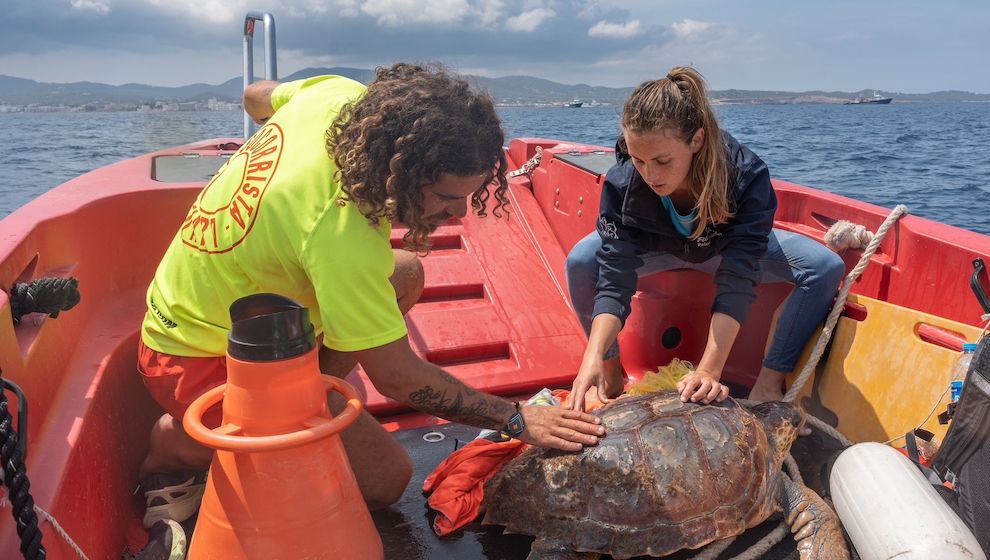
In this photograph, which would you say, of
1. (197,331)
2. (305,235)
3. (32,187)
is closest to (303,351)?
(305,235)

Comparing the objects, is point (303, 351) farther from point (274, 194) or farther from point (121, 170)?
point (121, 170)

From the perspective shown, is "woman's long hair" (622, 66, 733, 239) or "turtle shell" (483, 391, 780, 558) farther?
"woman's long hair" (622, 66, 733, 239)

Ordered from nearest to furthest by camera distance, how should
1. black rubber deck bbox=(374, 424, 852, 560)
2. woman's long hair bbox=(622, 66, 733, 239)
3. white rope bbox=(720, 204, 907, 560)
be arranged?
black rubber deck bbox=(374, 424, 852, 560) < woman's long hair bbox=(622, 66, 733, 239) < white rope bbox=(720, 204, 907, 560)

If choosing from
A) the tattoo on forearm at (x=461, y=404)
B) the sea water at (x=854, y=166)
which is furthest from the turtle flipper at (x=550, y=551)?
the sea water at (x=854, y=166)

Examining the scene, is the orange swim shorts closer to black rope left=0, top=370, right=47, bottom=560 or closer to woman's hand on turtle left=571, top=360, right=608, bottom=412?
black rope left=0, top=370, right=47, bottom=560

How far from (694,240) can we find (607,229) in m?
0.34

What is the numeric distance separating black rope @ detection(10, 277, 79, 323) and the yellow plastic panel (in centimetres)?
265

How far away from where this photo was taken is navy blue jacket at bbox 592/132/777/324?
8.28 ft

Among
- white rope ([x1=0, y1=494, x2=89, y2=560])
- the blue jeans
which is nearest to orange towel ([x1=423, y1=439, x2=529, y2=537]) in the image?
the blue jeans

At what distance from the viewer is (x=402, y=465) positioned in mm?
2195

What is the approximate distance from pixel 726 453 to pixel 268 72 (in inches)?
162

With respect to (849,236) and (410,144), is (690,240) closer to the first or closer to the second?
(849,236)

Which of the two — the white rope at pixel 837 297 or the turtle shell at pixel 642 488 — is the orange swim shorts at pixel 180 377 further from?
the white rope at pixel 837 297

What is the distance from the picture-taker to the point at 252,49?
17.1 ft
